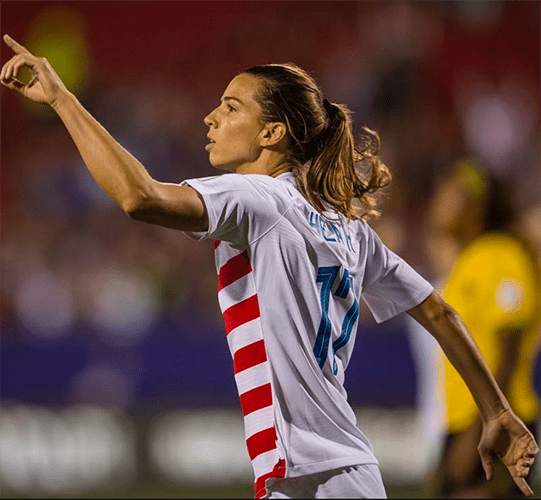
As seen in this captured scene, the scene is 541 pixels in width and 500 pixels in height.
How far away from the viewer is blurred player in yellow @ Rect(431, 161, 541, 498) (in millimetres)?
4973

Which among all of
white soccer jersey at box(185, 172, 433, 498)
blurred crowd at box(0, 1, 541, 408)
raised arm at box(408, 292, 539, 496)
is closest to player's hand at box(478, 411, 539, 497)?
raised arm at box(408, 292, 539, 496)

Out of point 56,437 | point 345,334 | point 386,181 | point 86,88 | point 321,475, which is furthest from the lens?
point 86,88

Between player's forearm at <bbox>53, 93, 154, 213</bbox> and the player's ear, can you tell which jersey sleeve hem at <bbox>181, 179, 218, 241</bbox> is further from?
the player's ear

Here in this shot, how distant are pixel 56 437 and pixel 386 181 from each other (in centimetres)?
522

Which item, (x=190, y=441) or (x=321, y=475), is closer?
(x=321, y=475)

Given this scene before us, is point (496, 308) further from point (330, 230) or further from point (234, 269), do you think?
point (234, 269)

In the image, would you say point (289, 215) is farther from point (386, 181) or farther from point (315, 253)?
point (386, 181)

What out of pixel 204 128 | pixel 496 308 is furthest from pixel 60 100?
pixel 204 128

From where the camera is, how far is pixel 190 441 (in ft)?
26.2

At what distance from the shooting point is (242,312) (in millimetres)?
2764

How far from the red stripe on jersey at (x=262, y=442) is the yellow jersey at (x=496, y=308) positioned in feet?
8.13

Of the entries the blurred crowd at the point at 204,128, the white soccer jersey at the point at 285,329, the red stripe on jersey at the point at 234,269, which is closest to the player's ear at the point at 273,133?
the white soccer jersey at the point at 285,329

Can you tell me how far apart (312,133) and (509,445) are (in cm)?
119

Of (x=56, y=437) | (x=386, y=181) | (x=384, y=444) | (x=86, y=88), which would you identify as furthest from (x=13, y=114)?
(x=386, y=181)
